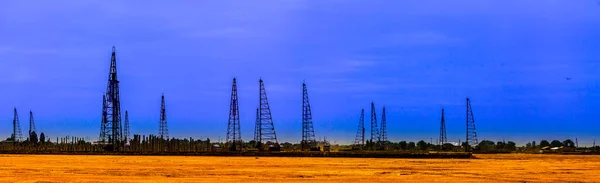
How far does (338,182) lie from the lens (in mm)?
30047

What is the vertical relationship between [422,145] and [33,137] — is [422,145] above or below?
below

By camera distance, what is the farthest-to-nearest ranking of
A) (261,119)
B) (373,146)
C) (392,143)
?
1. (392,143)
2. (373,146)
3. (261,119)

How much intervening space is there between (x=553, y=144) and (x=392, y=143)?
3656 centimetres

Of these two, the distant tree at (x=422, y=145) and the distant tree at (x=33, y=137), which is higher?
the distant tree at (x=33, y=137)

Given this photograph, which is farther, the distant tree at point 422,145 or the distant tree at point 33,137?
the distant tree at point 422,145

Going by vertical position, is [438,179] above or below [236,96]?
below

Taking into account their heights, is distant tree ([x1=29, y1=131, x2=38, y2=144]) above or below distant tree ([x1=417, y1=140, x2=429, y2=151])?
above

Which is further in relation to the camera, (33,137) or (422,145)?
(422,145)

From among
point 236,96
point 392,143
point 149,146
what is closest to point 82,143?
point 149,146

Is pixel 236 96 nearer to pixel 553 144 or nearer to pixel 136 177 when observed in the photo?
pixel 136 177

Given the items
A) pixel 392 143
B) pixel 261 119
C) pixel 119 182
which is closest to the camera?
pixel 119 182

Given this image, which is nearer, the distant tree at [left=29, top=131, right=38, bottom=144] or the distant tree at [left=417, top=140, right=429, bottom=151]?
the distant tree at [left=29, top=131, right=38, bottom=144]

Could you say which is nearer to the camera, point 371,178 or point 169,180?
point 169,180

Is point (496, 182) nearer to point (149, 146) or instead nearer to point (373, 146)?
point (149, 146)
